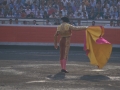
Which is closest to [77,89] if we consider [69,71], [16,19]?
[69,71]

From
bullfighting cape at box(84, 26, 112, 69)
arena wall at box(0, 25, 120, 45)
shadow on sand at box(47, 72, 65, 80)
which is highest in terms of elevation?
bullfighting cape at box(84, 26, 112, 69)

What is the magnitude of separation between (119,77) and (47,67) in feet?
9.84

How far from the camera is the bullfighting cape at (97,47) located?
13062 millimetres

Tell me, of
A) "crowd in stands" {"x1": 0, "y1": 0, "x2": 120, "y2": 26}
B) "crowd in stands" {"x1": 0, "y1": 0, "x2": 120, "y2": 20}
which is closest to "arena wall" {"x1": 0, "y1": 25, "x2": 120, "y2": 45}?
"crowd in stands" {"x1": 0, "y1": 0, "x2": 120, "y2": 26}

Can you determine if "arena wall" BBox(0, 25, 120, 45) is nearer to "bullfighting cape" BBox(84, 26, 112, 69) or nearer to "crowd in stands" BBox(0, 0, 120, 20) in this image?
"crowd in stands" BBox(0, 0, 120, 20)

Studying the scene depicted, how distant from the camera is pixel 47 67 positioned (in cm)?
1362

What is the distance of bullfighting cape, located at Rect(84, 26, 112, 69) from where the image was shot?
Answer: 13062mm

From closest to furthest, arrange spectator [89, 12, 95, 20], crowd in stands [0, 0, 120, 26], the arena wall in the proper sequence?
the arena wall < spectator [89, 12, 95, 20] < crowd in stands [0, 0, 120, 26]

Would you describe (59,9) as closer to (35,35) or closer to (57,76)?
(35,35)

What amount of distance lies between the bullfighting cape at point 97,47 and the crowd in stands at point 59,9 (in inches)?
382

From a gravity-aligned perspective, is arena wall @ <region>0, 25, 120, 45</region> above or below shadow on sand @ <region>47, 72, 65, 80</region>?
below

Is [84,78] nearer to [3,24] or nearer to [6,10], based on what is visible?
[3,24]

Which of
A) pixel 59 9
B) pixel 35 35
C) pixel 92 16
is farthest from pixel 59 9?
pixel 35 35

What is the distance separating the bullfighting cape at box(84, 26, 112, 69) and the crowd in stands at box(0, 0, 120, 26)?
9.70m
